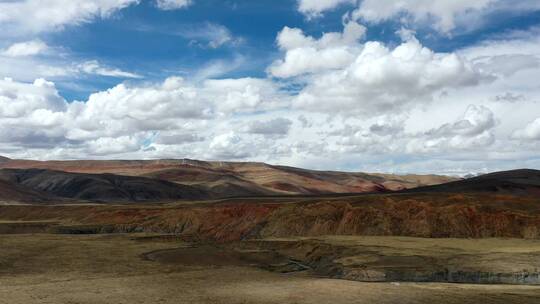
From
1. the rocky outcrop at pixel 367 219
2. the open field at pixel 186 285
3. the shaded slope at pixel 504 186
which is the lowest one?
the open field at pixel 186 285

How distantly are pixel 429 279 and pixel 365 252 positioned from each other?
36.5ft

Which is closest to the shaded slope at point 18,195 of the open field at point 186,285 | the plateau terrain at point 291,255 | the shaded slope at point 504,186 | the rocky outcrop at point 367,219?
Answer: the plateau terrain at point 291,255

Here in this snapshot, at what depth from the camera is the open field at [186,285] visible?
32.6 metres

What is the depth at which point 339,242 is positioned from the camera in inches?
2409

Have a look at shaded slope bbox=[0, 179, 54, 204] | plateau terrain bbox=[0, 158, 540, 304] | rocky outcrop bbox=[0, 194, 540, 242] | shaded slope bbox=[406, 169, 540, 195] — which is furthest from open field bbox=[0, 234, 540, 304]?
shaded slope bbox=[0, 179, 54, 204]

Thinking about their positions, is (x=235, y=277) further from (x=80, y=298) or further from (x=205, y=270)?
(x=80, y=298)

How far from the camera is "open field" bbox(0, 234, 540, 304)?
32.6 metres

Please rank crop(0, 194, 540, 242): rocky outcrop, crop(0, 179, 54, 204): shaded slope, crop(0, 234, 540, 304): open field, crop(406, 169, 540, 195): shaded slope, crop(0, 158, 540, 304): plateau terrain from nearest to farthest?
crop(0, 234, 540, 304): open field → crop(0, 158, 540, 304): plateau terrain → crop(0, 194, 540, 242): rocky outcrop → crop(406, 169, 540, 195): shaded slope → crop(0, 179, 54, 204): shaded slope

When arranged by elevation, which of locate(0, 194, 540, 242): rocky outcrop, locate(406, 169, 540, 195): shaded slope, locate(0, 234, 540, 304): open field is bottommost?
locate(0, 234, 540, 304): open field

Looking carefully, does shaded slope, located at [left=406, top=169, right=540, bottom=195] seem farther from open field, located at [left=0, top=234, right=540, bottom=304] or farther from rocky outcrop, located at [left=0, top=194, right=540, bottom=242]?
open field, located at [left=0, top=234, right=540, bottom=304]

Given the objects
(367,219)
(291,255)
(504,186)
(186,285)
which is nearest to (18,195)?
(367,219)

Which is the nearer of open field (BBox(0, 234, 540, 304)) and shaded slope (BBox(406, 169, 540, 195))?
open field (BBox(0, 234, 540, 304))

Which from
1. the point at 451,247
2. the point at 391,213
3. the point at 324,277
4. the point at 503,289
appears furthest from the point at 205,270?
the point at 391,213

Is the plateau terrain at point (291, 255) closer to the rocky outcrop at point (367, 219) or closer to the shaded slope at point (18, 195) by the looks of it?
the rocky outcrop at point (367, 219)
